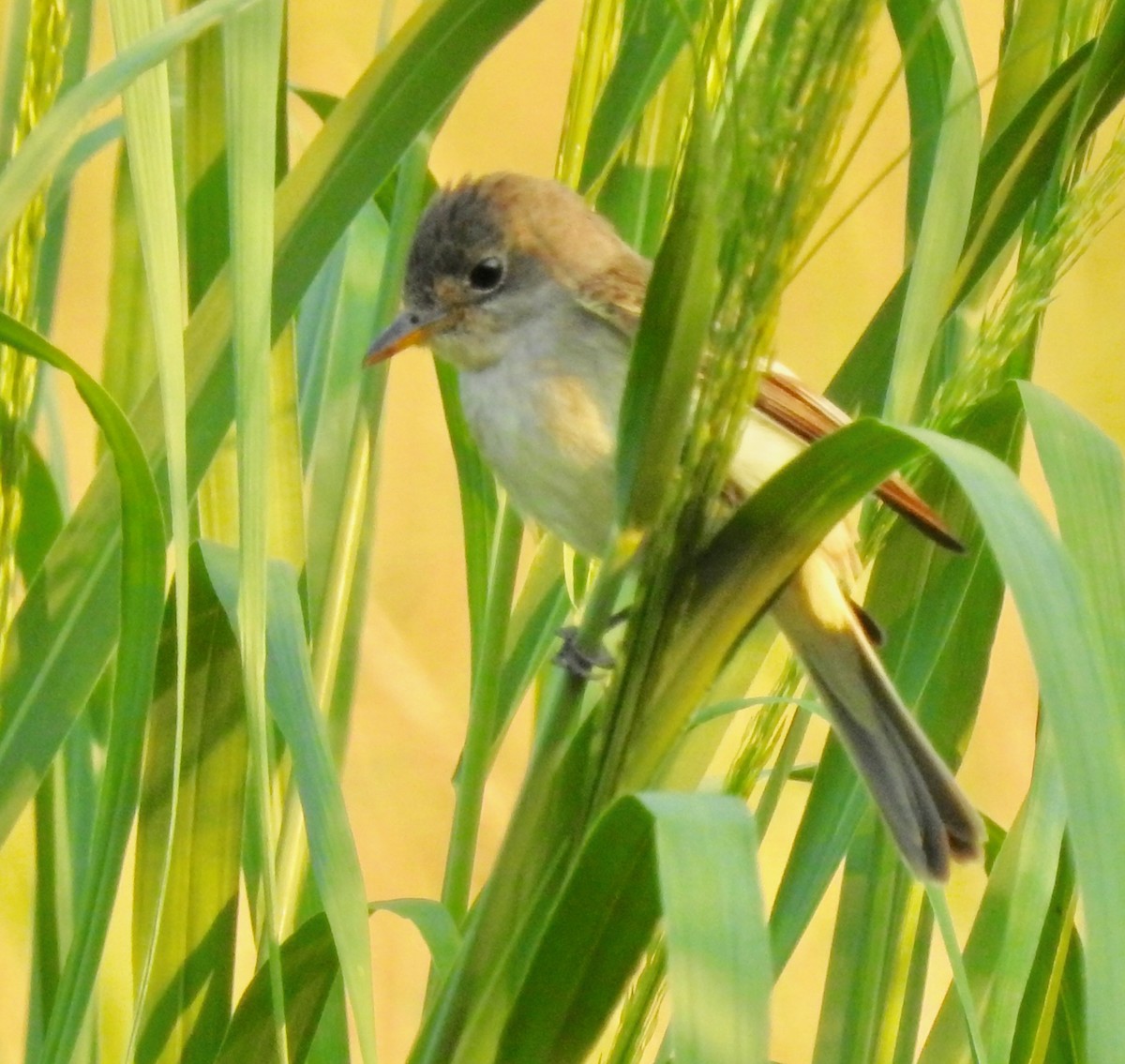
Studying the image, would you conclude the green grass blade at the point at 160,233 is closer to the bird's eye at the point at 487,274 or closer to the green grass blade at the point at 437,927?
the green grass blade at the point at 437,927

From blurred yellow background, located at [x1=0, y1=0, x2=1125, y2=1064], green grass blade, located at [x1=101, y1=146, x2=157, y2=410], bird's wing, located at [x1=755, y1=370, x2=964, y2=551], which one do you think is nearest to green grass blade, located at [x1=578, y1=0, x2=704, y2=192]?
bird's wing, located at [x1=755, y1=370, x2=964, y2=551]

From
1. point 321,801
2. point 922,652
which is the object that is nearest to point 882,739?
point 922,652

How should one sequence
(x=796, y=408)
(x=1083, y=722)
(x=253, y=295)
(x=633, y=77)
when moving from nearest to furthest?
1. (x=1083, y=722)
2. (x=253, y=295)
3. (x=633, y=77)
4. (x=796, y=408)

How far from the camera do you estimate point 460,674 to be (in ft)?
5.93

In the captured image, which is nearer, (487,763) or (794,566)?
(794,566)

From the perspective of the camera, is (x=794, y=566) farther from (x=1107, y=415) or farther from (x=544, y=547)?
(x=1107, y=415)

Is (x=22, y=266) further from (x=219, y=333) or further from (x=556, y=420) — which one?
(x=556, y=420)

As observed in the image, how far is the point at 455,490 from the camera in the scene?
1.83m

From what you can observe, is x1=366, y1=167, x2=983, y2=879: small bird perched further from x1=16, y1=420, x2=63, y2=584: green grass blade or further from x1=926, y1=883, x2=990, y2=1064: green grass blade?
x1=16, y1=420, x2=63, y2=584: green grass blade

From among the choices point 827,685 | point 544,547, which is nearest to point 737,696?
point 827,685

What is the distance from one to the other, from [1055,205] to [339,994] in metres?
0.45

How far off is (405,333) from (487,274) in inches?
5.7

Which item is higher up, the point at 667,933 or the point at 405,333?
the point at 405,333

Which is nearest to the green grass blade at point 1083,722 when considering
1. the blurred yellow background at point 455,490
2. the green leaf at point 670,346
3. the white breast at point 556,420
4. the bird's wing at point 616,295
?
the green leaf at point 670,346
